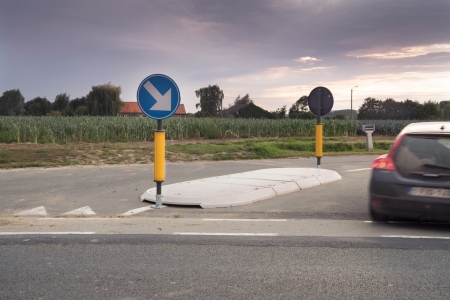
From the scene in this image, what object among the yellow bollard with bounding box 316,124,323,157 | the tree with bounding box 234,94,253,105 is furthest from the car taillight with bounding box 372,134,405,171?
the tree with bounding box 234,94,253,105

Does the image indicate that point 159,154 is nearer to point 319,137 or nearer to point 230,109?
point 319,137

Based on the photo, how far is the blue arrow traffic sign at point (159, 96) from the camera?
8.30 m

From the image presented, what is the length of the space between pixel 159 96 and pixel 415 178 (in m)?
4.33

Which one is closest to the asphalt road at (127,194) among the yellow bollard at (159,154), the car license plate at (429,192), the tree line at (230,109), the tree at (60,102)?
the yellow bollard at (159,154)

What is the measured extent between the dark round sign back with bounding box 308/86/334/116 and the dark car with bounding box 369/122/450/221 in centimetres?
609

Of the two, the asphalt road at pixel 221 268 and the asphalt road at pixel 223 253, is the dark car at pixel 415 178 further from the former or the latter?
the asphalt road at pixel 221 268

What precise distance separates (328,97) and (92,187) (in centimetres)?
656

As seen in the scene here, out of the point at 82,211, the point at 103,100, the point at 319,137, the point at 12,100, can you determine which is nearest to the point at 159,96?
the point at 82,211

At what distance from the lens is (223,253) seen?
5352 millimetres

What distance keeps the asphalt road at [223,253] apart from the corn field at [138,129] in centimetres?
1664

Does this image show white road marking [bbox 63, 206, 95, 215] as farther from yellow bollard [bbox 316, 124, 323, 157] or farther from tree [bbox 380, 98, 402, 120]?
tree [bbox 380, 98, 402, 120]

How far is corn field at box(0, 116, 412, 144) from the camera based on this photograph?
81.2 feet

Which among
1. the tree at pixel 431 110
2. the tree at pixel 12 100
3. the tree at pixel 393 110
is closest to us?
the tree at pixel 431 110

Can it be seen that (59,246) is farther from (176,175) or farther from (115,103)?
(115,103)
